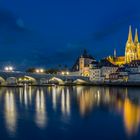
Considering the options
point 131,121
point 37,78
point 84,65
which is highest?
point 84,65

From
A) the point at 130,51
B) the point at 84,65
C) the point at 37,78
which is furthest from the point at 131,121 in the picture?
the point at 130,51

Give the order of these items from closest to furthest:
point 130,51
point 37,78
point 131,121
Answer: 1. point 131,121
2. point 37,78
3. point 130,51

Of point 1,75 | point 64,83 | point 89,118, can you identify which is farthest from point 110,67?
point 89,118

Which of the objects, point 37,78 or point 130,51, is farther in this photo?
point 130,51

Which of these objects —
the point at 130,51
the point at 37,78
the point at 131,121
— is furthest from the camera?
the point at 130,51

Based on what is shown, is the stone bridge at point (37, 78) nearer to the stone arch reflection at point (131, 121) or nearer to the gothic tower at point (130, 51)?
the gothic tower at point (130, 51)

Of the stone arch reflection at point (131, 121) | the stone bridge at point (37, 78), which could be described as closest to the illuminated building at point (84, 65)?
the stone bridge at point (37, 78)

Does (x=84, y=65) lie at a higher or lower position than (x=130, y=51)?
lower

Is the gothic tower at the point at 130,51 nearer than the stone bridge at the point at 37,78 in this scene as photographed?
No

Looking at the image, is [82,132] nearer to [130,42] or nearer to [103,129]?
[103,129]

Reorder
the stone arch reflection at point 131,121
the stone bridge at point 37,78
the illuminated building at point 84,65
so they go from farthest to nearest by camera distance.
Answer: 1. the illuminated building at point 84,65
2. the stone bridge at point 37,78
3. the stone arch reflection at point 131,121

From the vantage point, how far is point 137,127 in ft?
34.9

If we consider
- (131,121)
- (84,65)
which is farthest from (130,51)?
(131,121)

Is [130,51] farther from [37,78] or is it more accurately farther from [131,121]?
[131,121]
